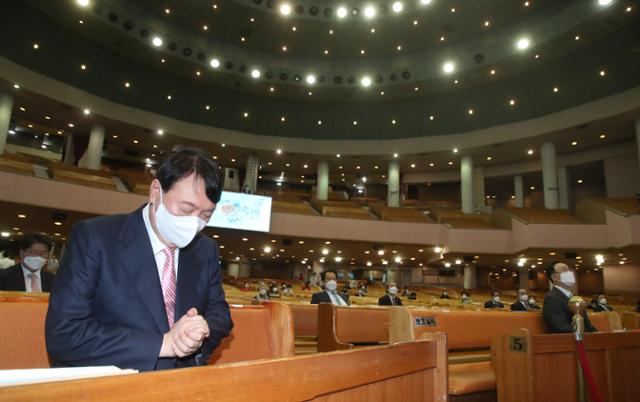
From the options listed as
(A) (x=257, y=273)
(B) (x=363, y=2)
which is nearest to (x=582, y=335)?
(B) (x=363, y=2)

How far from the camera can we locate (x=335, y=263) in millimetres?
28047

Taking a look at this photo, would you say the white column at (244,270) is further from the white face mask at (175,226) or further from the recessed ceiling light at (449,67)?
the white face mask at (175,226)

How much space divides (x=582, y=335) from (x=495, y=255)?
1590 centimetres

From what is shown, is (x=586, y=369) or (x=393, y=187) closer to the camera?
(x=586, y=369)

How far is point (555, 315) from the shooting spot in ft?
13.3

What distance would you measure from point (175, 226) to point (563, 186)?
2222 cm

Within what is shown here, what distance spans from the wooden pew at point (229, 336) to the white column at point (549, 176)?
18.4 m

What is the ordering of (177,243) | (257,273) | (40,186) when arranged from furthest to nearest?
(257,273)
(40,186)
(177,243)

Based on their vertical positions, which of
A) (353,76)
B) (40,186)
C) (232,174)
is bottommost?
(40,186)

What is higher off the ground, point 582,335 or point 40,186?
point 40,186

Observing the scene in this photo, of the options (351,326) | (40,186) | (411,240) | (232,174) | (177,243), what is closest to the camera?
(177,243)

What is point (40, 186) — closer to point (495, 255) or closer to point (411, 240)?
point (411, 240)

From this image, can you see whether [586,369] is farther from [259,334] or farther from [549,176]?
[549,176]

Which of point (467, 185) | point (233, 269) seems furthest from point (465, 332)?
point (233, 269)
